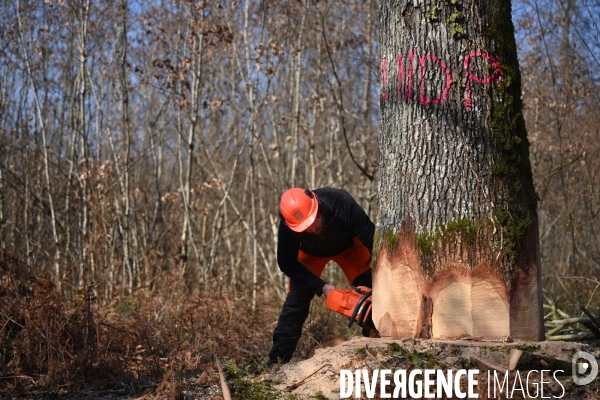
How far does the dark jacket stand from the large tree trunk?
1.37 m

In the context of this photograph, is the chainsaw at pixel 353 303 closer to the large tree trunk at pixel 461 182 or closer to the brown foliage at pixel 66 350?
the large tree trunk at pixel 461 182

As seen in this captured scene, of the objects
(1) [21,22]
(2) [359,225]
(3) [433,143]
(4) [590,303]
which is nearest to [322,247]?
(2) [359,225]

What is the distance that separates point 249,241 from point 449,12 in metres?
8.20

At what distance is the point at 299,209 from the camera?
4652mm

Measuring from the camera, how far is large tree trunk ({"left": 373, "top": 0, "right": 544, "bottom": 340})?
325 centimetres

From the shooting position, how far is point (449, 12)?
3.33 meters

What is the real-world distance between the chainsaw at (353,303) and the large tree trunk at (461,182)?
0.56 meters

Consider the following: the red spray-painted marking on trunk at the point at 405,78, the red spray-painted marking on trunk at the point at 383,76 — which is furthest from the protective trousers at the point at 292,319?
the red spray-painted marking on trunk at the point at 405,78

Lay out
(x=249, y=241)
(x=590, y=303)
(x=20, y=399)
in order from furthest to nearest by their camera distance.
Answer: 1. (x=249, y=241)
2. (x=590, y=303)
3. (x=20, y=399)

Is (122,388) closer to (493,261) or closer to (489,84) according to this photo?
(493,261)

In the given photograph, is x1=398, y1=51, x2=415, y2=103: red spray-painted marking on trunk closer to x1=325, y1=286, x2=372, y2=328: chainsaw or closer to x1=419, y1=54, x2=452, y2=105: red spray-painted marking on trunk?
x1=419, y1=54, x2=452, y2=105: red spray-painted marking on trunk

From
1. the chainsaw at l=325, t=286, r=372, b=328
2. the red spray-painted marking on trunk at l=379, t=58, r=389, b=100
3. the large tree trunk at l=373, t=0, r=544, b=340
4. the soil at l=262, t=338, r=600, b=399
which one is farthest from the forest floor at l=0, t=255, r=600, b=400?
the red spray-painted marking on trunk at l=379, t=58, r=389, b=100

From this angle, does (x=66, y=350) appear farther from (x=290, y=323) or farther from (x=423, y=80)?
(x=423, y=80)

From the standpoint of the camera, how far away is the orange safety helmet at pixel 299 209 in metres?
4.65
